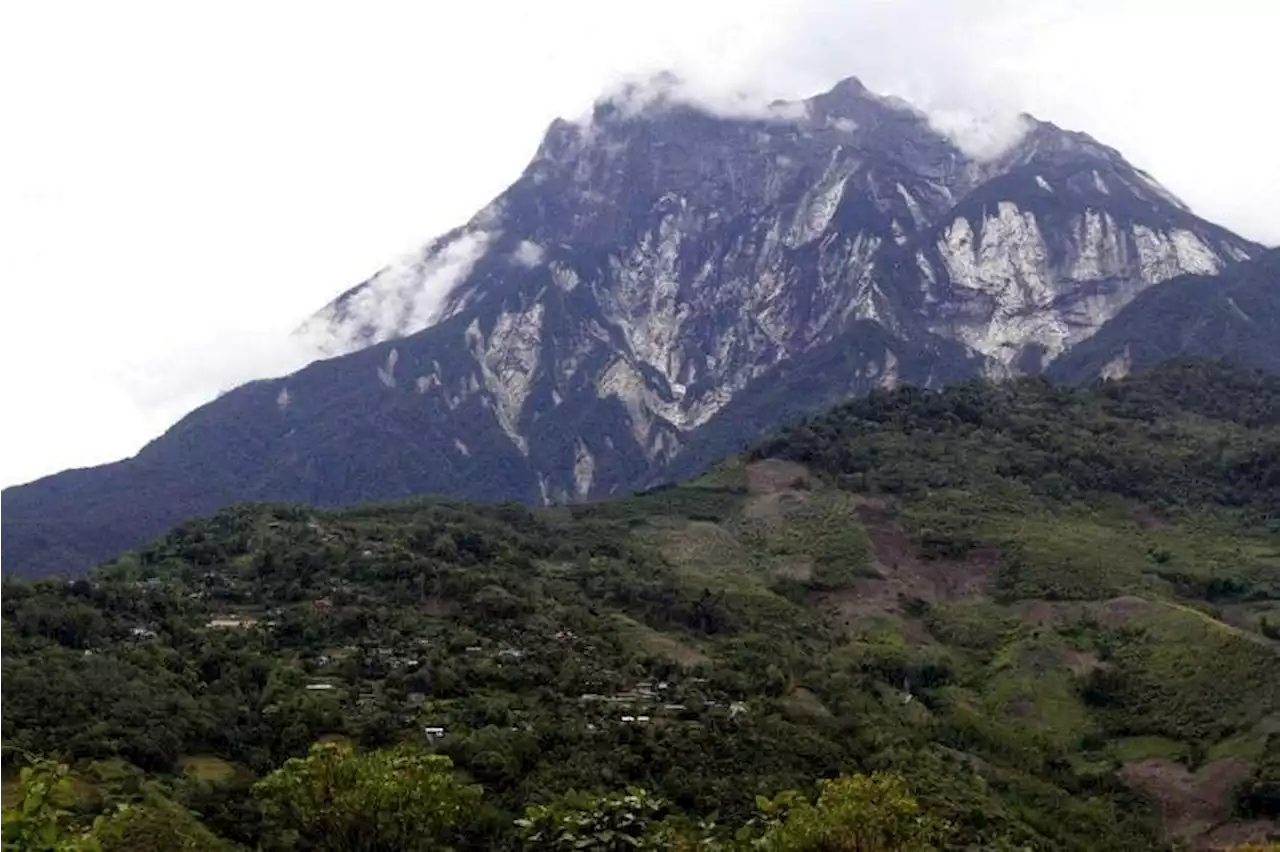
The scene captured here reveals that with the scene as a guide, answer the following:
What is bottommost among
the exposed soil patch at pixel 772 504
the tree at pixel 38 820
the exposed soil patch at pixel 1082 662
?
the exposed soil patch at pixel 1082 662

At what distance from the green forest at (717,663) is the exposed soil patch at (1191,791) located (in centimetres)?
26

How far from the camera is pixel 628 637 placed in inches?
4028

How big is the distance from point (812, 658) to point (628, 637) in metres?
14.4

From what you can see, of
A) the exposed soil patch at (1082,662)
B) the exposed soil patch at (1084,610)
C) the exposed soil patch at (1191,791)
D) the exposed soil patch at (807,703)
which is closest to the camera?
the exposed soil patch at (1191,791)

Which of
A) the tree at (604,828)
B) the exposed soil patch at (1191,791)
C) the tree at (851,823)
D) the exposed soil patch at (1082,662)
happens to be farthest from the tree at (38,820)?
the exposed soil patch at (1082,662)

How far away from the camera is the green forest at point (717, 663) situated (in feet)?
186

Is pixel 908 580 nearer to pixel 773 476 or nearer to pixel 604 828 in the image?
pixel 773 476

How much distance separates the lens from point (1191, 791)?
84750mm

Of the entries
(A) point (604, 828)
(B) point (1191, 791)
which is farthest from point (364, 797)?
(B) point (1191, 791)

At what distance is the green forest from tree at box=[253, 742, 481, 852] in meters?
0.10

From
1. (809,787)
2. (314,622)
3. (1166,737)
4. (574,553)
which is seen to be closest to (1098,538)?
(1166,737)

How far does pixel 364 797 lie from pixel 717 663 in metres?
58.8

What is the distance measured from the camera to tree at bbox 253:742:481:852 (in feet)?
133

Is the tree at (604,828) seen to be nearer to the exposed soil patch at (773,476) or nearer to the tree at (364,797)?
the tree at (364,797)
